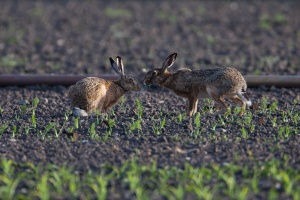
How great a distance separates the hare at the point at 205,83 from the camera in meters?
8.55

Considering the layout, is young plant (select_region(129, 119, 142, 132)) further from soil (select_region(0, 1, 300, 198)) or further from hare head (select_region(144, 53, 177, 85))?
hare head (select_region(144, 53, 177, 85))

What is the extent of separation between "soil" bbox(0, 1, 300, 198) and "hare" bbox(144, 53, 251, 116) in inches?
8.1

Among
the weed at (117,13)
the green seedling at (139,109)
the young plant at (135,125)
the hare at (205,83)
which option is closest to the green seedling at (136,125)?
the young plant at (135,125)

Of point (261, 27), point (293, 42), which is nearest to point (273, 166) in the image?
point (293, 42)

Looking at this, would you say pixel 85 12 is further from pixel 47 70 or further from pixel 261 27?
pixel 47 70

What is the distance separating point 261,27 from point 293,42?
6.62 ft

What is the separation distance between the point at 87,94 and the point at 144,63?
4.31 m

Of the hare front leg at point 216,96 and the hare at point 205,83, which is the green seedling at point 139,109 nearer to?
the hare at point 205,83

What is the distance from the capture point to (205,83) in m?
8.71

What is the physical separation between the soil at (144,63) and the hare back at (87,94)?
0.20 meters

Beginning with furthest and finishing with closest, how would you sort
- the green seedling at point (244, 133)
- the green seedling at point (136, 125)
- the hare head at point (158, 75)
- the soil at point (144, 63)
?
the hare head at point (158, 75)
the green seedling at point (136, 125)
the green seedling at point (244, 133)
the soil at point (144, 63)

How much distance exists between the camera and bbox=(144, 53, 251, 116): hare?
855cm

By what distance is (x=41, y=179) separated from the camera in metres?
6.29

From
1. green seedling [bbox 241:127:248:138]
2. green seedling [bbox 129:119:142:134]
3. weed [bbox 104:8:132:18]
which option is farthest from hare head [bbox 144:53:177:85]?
weed [bbox 104:8:132:18]
